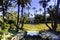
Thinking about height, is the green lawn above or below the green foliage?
below

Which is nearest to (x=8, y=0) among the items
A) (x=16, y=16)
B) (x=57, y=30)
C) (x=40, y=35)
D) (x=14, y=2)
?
(x=14, y=2)

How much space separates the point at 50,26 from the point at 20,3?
1053 mm

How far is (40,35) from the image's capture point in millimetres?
4699

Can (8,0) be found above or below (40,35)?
above

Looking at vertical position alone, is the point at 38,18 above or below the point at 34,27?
above

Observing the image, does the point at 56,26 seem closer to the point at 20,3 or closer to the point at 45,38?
the point at 45,38

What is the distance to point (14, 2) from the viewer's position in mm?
4691

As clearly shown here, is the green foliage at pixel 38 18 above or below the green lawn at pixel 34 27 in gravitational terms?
above

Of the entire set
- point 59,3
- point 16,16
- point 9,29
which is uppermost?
point 59,3

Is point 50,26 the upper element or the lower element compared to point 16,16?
lower

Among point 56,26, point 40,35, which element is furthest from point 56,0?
point 40,35

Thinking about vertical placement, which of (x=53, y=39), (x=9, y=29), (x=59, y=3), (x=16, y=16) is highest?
(x=59, y=3)

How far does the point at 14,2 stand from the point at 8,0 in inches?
7.4

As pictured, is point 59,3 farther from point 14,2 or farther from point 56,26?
point 14,2
